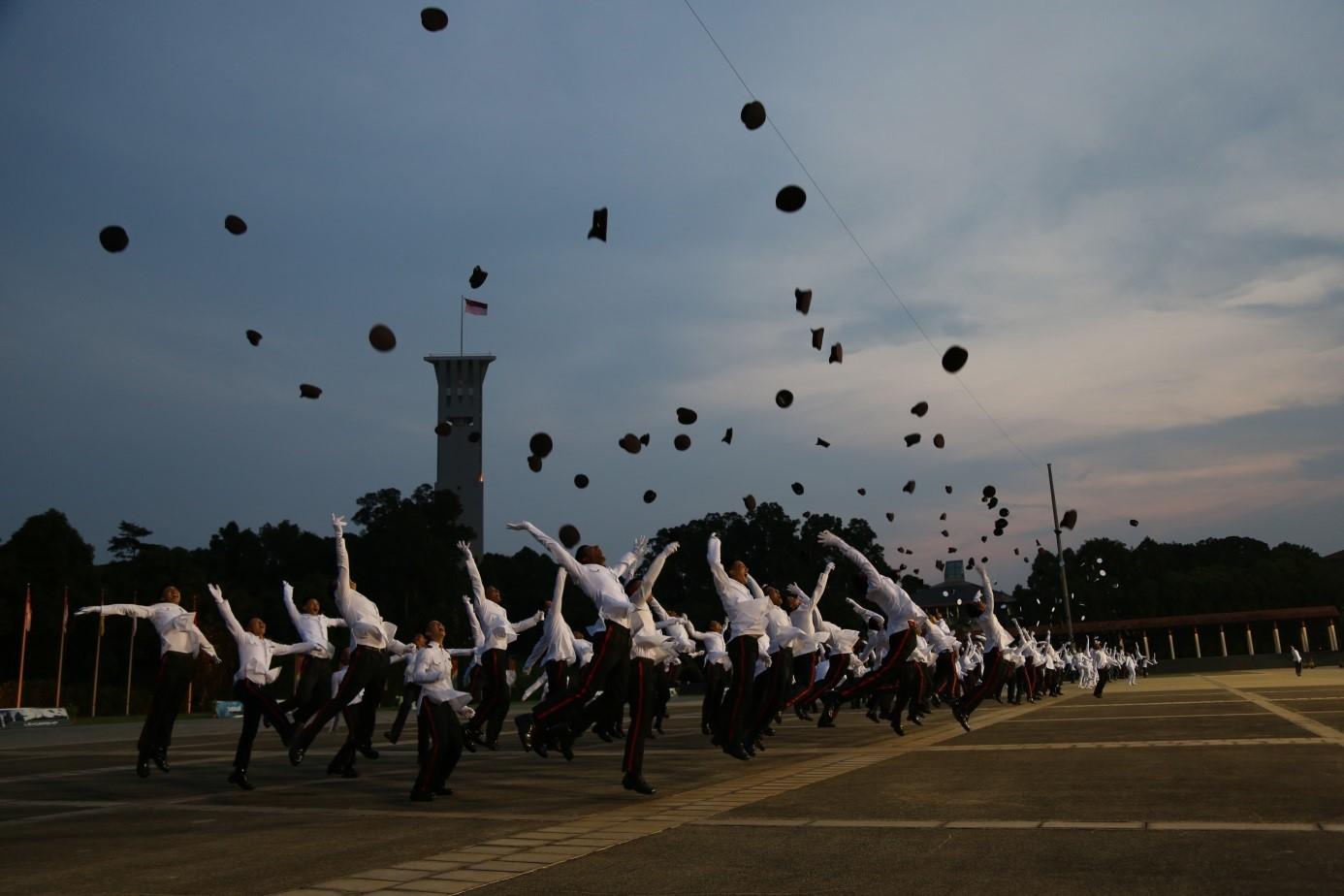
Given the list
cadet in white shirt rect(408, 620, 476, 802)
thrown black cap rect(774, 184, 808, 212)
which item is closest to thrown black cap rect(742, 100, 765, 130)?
thrown black cap rect(774, 184, 808, 212)

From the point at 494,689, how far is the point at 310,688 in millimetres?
2409

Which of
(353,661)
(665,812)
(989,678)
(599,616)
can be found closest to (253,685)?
(353,661)

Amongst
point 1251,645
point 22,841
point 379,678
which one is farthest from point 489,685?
point 1251,645

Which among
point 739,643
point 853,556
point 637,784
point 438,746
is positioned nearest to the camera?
point 637,784

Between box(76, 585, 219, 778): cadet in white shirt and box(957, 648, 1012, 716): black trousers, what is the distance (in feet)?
36.6

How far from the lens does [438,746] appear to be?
30.2ft

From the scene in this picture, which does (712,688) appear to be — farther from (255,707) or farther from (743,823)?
(743,823)

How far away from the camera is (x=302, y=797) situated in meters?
10.1

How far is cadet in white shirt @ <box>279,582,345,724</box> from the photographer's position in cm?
1415

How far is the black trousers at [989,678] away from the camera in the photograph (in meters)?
17.4

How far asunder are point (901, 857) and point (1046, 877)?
0.85 metres

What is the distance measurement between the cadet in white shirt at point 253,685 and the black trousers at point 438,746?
8.93ft

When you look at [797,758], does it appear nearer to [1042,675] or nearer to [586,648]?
[586,648]

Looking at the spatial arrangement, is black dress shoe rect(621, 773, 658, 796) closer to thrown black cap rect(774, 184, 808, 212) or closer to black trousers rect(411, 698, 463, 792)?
black trousers rect(411, 698, 463, 792)
